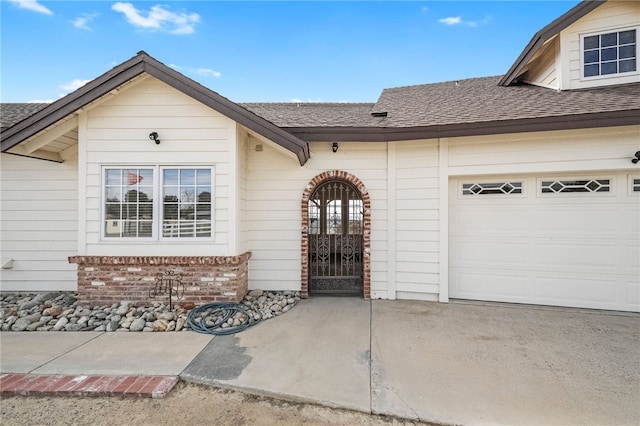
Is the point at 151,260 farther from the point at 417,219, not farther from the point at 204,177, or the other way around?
the point at 417,219

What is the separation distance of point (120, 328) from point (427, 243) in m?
5.37

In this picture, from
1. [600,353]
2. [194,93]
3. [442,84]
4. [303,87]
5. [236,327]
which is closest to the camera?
[600,353]

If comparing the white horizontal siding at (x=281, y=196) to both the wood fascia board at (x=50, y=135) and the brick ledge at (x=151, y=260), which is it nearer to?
the brick ledge at (x=151, y=260)

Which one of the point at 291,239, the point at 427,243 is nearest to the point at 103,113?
the point at 291,239

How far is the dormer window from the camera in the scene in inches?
223

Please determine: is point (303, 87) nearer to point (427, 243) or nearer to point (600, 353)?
point (427, 243)

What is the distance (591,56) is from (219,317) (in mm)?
8581

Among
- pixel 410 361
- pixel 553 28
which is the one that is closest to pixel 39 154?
pixel 410 361

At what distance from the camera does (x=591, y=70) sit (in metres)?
5.83

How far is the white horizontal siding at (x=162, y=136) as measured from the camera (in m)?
5.13

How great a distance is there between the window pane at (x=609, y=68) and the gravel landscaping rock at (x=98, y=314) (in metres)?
7.52

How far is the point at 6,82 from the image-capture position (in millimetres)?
5715

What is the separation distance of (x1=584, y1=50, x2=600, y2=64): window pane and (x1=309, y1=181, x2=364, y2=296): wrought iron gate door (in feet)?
17.4

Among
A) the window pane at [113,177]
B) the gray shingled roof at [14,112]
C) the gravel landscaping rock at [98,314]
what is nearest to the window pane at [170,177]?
the window pane at [113,177]
